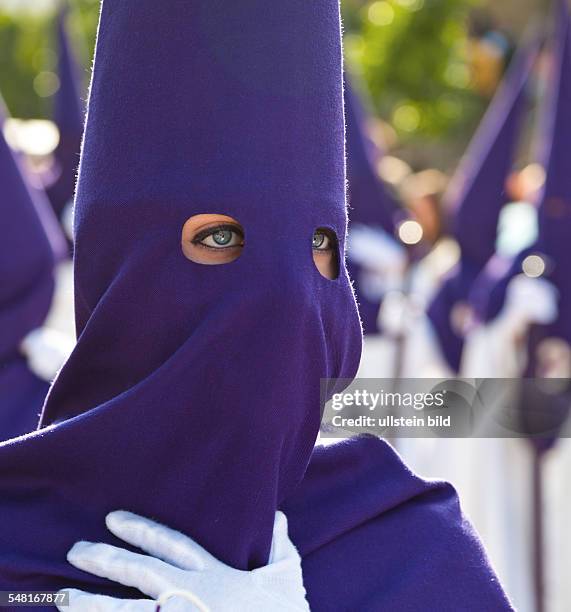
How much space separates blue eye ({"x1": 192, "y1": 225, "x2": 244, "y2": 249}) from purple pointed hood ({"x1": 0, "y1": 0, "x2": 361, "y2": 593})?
0.04 meters

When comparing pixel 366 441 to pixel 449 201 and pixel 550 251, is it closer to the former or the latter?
pixel 550 251

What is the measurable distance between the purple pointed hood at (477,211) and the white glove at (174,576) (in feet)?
12.8

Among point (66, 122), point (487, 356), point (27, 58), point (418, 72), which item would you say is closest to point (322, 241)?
point (487, 356)

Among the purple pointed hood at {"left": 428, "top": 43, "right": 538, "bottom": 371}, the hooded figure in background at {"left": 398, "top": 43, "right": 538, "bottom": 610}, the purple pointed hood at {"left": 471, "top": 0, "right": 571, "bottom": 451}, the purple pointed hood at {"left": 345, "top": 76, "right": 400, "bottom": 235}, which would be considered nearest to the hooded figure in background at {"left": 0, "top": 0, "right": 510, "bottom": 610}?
the purple pointed hood at {"left": 471, "top": 0, "right": 571, "bottom": 451}

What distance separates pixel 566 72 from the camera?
16.6 feet

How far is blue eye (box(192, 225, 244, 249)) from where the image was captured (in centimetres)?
181

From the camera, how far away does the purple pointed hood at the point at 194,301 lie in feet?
5.75

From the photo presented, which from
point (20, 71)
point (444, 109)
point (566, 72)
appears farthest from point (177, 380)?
point (20, 71)

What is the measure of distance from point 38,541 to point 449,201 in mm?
4802

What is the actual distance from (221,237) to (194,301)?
114 millimetres

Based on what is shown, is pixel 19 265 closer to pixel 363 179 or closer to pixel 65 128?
pixel 363 179

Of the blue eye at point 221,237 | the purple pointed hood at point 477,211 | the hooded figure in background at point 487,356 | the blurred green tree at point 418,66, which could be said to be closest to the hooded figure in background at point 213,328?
the blue eye at point 221,237

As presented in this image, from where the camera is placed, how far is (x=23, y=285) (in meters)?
3.35

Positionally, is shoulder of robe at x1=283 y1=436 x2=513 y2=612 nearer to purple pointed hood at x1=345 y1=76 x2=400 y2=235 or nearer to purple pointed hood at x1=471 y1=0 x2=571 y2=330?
purple pointed hood at x1=471 y1=0 x2=571 y2=330
